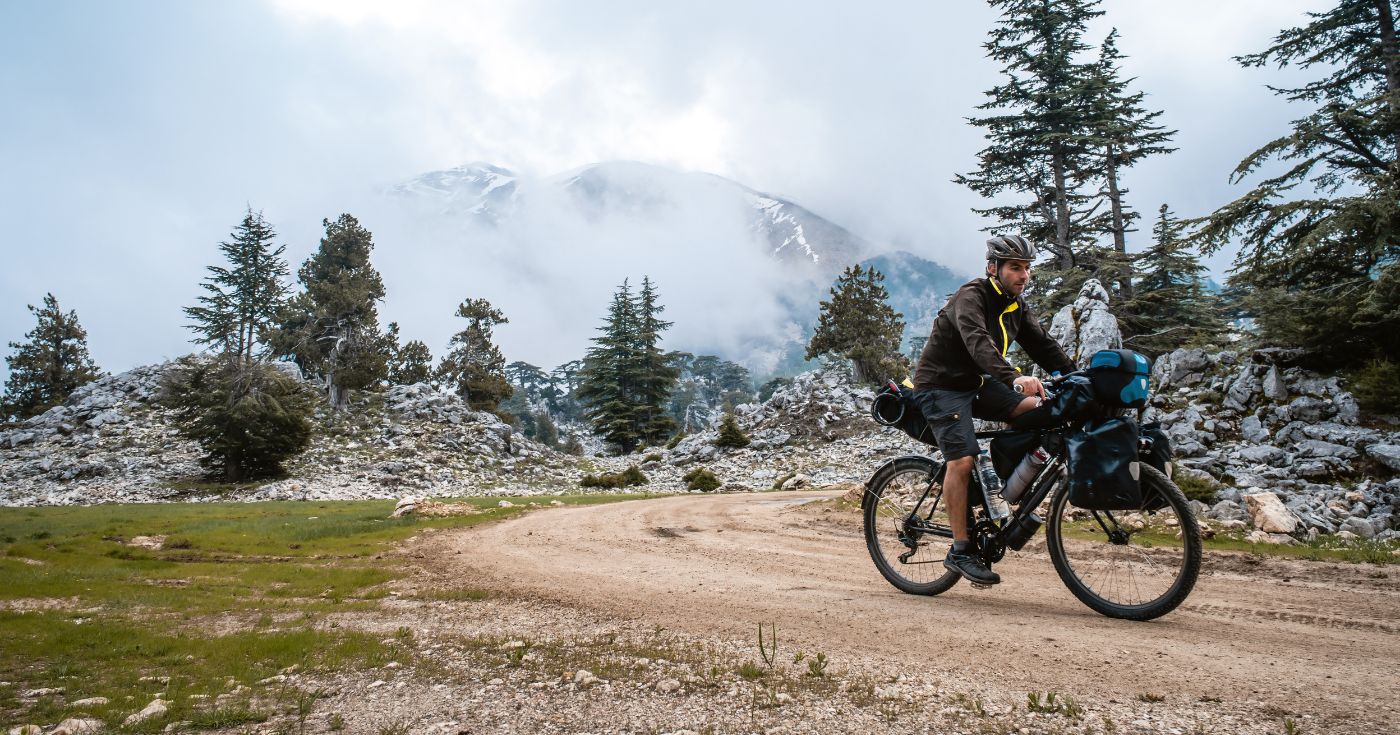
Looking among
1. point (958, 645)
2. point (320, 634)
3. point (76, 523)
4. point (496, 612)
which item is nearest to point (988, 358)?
point (958, 645)

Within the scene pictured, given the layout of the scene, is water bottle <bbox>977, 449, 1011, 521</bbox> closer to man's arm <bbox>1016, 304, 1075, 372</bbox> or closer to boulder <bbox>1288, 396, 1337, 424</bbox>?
man's arm <bbox>1016, 304, 1075, 372</bbox>

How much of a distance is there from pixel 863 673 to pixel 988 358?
2.32 metres

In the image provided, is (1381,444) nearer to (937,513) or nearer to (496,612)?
(937,513)

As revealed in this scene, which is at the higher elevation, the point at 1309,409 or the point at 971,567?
the point at 1309,409

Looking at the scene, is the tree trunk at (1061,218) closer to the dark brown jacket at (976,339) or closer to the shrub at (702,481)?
the shrub at (702,481)

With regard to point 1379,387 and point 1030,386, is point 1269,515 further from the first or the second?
point 1030,386

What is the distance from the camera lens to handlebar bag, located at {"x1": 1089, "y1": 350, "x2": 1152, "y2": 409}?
394cm

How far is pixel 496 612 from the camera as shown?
5.14 metres

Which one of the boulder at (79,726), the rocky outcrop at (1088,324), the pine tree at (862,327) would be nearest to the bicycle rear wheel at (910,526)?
the boulder at (79,726)

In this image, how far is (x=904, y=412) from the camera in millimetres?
5027

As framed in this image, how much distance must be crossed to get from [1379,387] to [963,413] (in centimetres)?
1296

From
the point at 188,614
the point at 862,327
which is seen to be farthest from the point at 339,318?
the point at 188,614

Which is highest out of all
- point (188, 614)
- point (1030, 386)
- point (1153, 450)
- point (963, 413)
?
point (1030, 386)

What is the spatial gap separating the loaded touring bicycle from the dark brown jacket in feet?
1.20
